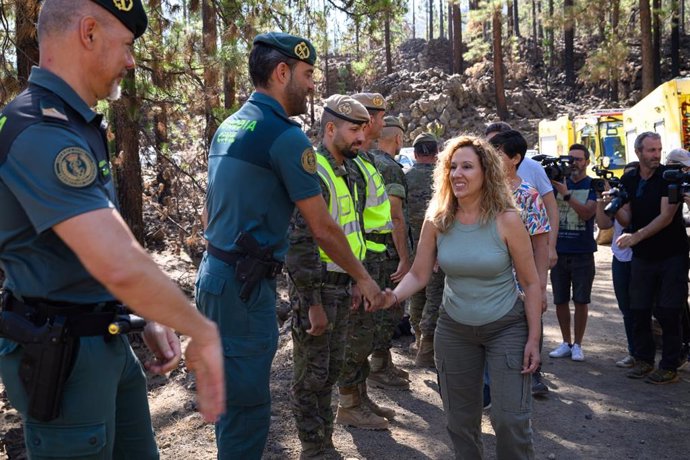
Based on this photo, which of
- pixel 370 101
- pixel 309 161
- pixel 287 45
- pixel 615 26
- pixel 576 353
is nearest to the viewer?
pixel 309 161

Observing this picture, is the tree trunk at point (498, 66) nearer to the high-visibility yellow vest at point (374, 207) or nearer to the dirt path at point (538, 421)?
the dirt path at point (538, 421)

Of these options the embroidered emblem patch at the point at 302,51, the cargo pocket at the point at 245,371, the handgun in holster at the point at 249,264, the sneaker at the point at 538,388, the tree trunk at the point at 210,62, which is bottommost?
the sneaker at the point at 538,388

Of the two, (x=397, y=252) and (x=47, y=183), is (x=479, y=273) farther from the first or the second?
(x=397, y=252)

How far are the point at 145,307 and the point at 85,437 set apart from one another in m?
0.54

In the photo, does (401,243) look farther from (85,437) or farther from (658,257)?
(85,437)

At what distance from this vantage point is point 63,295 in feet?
6.78

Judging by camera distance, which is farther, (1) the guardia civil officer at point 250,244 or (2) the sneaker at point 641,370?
(2) the sneaker at point 641,370

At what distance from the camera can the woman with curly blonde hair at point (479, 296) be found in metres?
3.56

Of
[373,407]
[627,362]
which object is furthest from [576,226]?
[373,407]

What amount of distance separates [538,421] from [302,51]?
134 inches

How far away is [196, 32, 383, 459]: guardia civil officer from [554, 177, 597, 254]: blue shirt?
158 inches

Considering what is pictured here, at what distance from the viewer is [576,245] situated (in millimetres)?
6605

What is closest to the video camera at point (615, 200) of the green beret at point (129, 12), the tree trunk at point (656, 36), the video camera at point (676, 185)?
the video camera at point (676, 185)

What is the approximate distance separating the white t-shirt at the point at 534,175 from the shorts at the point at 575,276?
3.96ft
